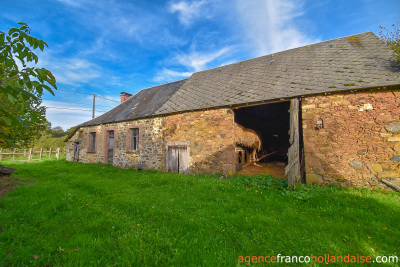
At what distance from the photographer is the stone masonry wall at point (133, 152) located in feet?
37.1

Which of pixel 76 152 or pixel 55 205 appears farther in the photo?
pixel 76 152

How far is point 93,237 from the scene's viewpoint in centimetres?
356

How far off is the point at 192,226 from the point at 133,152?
943 centimetres

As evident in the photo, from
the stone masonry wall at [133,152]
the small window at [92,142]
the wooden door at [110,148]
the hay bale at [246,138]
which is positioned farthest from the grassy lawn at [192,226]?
the small window at [92,142]

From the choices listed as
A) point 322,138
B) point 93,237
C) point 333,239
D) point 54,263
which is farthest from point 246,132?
point 54,263

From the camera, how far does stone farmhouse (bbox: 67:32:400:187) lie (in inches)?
254

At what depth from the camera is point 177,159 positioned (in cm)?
1041

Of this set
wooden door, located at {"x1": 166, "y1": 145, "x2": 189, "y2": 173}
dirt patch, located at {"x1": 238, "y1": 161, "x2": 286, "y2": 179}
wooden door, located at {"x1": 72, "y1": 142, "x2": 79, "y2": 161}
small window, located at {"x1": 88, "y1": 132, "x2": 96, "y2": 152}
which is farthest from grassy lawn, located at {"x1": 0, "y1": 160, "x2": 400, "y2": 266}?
wooden door, located at {"x1": 72, "y1": 142, "x2": 79, "y2": 161}

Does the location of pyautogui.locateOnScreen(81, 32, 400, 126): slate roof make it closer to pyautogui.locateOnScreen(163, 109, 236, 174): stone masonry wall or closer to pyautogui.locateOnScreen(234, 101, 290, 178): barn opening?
pyautogui.locateOnScreen(163, 109, 236, 174): stone masonry wall

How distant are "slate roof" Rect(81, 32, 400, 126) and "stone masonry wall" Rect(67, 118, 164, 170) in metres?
0.84

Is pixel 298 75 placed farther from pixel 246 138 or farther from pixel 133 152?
pixel 133 152

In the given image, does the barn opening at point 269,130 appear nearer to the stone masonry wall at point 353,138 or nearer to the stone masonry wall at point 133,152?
the stone masonry wall at point 353,138

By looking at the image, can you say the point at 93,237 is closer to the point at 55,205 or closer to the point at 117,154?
the point at 55,205

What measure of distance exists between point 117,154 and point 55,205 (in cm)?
860
